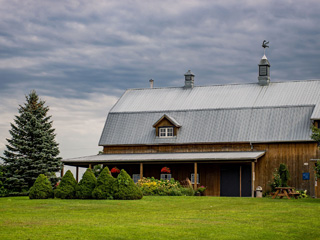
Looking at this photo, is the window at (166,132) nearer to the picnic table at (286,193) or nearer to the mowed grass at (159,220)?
the picnic table at (286,193)

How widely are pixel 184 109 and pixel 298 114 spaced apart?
883 cm

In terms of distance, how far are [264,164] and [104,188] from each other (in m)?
12.8

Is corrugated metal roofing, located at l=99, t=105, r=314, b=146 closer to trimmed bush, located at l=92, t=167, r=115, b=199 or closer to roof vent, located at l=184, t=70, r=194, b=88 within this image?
Result: roof vent, located at l=184, t=70, r=194, b=88

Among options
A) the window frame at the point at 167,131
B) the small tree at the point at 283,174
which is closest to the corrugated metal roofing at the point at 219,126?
the window frame at the point at 167,131

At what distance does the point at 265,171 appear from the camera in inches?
1490

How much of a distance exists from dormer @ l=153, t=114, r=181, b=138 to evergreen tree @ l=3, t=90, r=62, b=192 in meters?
8.16

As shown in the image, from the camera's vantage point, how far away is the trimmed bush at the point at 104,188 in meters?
30.0

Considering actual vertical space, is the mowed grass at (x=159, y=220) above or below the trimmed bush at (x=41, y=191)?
below

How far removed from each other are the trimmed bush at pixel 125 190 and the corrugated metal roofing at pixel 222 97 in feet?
45.5

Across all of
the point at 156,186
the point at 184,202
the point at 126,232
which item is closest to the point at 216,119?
the point at 156,186

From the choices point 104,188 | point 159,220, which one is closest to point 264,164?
point 104,188

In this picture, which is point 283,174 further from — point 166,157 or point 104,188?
point 104,188

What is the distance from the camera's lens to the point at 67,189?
30875mm

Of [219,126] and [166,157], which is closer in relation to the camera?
[166,157]
